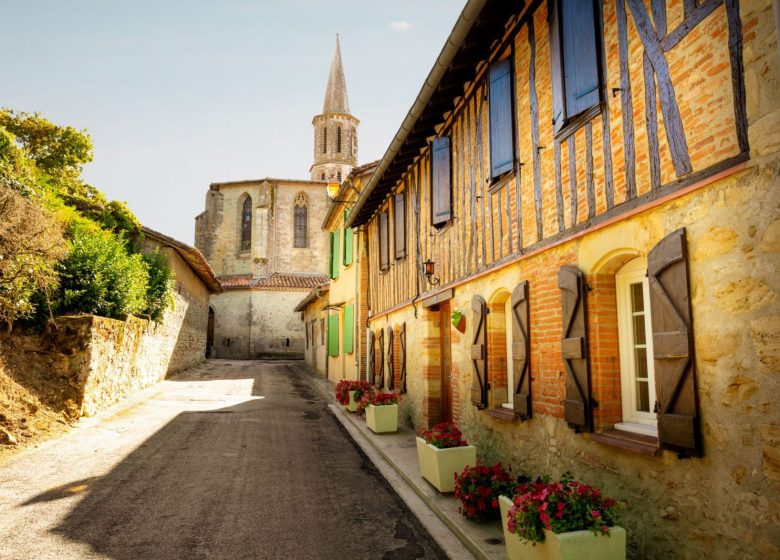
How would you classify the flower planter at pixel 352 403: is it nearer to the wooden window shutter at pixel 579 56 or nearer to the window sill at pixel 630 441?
the window sill at pixel 630 441

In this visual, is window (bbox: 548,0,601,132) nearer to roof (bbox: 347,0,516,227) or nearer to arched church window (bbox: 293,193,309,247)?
roof (bbox: 347,0,516,227)

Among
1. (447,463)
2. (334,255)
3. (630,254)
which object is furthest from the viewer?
(334,255)

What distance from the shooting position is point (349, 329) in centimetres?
1571

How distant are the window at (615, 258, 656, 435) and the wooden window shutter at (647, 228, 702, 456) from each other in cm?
51

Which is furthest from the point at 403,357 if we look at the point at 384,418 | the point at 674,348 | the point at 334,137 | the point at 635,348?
the point at 334,137

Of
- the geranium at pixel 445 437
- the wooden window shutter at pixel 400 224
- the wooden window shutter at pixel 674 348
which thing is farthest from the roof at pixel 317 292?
the wooden window shutter at pixel 674 348

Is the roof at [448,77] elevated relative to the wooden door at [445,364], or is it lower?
elevated

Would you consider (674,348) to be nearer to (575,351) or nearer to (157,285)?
(575,351)

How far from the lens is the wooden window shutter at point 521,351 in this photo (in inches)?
209

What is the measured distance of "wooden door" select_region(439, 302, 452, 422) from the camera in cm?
871

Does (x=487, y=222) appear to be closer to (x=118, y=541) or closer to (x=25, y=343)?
(x=118, y=541)

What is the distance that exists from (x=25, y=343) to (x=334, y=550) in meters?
7.83

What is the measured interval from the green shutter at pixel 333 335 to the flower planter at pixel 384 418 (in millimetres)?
8564

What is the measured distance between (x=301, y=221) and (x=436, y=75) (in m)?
33.7
